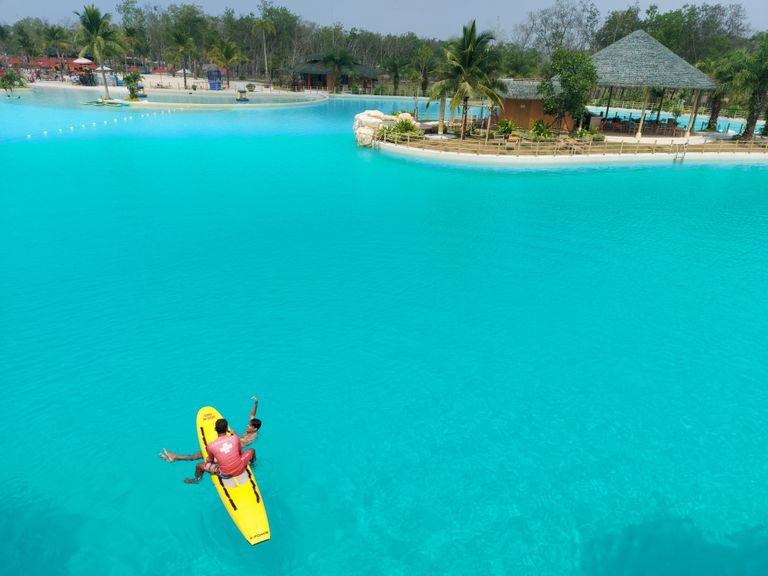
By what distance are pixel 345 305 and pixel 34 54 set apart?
112298 millimetres

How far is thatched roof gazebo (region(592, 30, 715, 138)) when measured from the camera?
Result: 37.7 metres

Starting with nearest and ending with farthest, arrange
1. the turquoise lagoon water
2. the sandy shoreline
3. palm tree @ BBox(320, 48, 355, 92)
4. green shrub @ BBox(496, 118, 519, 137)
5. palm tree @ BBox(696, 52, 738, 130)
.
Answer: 1. the turquoise lagoon water
2. the sandy shoreline
3. green shrub @ BBox(496, 118, 519, 137)
4. palm tree @ BBox(696, 52, 738, 130)
5. palm tree @ BBox(320, 48, 355, 92)

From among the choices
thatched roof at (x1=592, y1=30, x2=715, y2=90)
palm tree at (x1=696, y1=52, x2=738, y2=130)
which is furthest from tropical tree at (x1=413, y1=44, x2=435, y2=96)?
palm tree at (x1=696, y1=52, x2=738, y2=130)

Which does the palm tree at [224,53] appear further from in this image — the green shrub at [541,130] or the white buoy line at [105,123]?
the green shrub at [541,130]

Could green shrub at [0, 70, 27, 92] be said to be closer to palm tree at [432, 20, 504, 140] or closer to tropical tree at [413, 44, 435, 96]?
tropical tree at [413, 44, 435, 96]

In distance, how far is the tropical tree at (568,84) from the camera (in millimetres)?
35906

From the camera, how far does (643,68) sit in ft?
128

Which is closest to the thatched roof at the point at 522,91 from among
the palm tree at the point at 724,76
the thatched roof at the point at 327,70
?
the palm tree at the point at 724,76

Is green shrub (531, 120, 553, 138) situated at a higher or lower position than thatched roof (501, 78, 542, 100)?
lower

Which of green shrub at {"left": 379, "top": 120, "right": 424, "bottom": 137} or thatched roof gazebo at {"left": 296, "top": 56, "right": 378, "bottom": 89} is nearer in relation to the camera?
green shrub at {"left": 379, "top": 120, "right": 424, "bottom": 137}

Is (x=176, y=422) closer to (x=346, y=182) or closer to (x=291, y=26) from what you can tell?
(x=346, y=182)

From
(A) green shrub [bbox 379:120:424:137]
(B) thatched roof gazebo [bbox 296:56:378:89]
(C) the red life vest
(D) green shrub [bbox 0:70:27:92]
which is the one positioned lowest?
(C) the red life vest

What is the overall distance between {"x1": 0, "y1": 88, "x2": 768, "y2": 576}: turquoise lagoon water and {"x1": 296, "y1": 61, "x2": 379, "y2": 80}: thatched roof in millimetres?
65401

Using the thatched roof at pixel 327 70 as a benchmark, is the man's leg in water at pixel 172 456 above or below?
below
